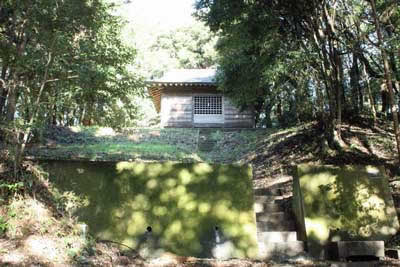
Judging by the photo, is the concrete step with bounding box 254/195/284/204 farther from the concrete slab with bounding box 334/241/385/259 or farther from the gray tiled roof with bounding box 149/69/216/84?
the gray tiled roof with bounding box 149/69/216/84

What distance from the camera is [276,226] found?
5.11 metres

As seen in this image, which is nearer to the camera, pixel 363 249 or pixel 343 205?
pixel 363 249

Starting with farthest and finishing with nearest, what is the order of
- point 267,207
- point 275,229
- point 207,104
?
1. point 207,104
2. point 267,207
3. point 275,229

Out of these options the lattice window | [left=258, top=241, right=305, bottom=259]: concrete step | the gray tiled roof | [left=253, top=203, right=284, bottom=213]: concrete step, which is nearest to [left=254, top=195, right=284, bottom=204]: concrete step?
[left=253, top=203, right=284, bottom=213]: concrete step

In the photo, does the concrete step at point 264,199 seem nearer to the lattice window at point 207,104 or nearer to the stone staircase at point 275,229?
the stone staircase at point 275,229

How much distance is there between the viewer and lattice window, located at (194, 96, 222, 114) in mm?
19453

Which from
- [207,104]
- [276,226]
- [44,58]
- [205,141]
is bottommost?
[276,226]

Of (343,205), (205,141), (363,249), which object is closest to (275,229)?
(343,205)

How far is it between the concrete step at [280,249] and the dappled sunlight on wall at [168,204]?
0.46ft

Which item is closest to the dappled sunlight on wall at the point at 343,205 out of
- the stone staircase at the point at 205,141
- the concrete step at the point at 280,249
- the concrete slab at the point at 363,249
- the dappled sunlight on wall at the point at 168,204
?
the concrete step at the point at 280,249

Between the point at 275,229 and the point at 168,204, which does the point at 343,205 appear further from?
the point at 168,204

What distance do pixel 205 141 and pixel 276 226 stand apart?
33.7ft

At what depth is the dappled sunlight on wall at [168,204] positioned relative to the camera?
14.8 ft

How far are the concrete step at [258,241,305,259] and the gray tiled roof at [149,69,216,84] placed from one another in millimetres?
13922
